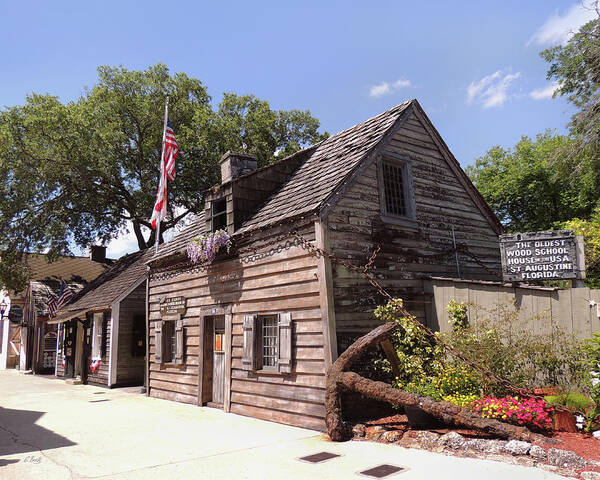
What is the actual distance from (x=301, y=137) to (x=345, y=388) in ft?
87.8

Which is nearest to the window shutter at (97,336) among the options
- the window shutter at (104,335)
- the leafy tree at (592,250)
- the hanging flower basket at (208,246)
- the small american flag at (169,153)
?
the window shutter at (104,335)

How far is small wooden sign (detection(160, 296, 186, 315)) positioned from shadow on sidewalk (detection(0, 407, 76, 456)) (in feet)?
14.3

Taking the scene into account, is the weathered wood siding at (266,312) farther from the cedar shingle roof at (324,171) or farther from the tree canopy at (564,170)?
the tree canopy at (564,170)

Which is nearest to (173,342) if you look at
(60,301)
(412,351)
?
(412,351)

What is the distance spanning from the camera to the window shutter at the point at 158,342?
49.1 feet

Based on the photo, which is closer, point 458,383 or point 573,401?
point 573,401

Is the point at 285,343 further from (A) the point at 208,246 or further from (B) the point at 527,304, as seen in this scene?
(B) the point at 527,304

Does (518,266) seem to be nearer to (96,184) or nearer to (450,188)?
(450,188)

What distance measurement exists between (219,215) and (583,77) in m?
17.2

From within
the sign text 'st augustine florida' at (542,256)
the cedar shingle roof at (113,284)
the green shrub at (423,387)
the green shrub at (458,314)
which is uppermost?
the cedar shingle roof at (113,284)

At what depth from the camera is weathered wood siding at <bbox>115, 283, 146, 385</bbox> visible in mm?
19062

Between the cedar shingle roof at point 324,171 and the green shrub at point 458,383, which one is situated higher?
the cedar shingle roof at point 324,171

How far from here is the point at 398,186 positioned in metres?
11.5

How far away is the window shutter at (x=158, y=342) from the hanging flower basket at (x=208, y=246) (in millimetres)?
3447
